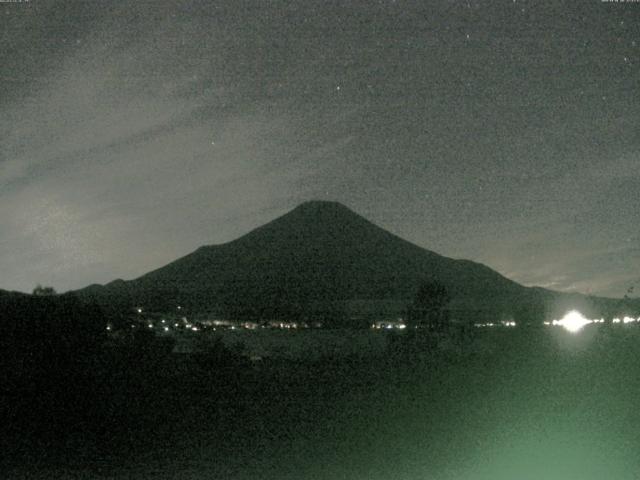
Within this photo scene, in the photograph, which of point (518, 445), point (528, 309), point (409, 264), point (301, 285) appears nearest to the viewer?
point (518, 445)

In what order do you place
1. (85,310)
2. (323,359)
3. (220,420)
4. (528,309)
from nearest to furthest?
(220,420) → (85,310) → (323,359) → (528,309)

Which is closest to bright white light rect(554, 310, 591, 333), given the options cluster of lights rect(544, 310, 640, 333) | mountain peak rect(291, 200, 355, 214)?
cluster of lights rect(544, 310, 640, 333)

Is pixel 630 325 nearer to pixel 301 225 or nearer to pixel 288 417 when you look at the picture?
pixel 288 417

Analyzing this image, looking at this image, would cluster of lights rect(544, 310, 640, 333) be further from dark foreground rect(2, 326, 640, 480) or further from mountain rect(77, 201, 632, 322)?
mountain rect(77, 201, 632, 322)

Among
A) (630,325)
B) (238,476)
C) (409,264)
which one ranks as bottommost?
(238,476)

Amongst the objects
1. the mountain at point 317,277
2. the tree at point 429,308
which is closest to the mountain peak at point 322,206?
the mountain at point 317,277

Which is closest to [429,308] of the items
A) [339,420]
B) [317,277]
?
[339,420]

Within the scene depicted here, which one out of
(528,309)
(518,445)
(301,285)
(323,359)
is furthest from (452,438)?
(301,285)
